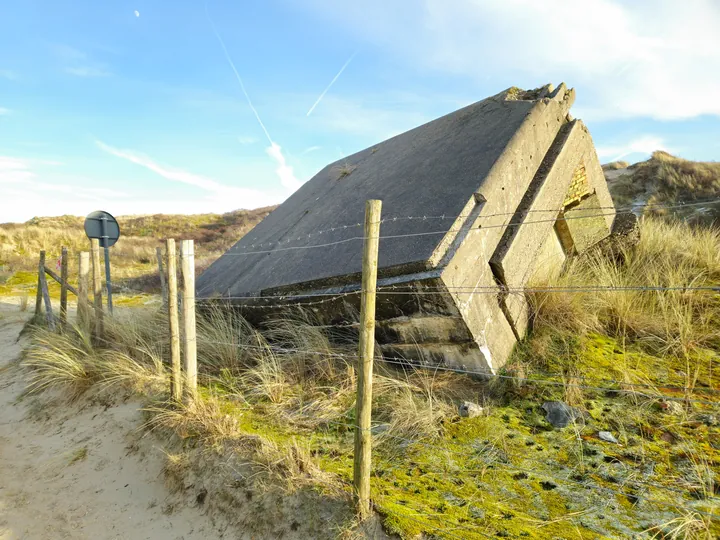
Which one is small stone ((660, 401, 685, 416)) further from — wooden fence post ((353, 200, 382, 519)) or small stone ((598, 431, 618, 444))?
wooden fence post ((353, 200, 382, 519))

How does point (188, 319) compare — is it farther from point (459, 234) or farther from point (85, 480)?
point (459, 234)

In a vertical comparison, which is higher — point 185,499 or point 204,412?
point 204,412

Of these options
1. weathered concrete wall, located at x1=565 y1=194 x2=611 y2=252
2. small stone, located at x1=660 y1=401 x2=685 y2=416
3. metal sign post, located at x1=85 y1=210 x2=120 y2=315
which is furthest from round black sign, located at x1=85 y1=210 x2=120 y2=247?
small stone, located at x1=660 y1=401 x2=685 y2=416

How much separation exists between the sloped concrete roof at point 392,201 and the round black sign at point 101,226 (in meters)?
1.60

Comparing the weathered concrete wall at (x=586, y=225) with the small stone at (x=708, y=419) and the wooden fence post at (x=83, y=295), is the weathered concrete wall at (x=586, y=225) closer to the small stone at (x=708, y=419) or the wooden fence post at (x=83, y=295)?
the small stone at (x=708, y=419)

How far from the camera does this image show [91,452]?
406cm

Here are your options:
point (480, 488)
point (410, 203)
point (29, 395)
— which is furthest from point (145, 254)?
point (480, 488)

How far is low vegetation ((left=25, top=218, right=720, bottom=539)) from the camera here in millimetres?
2346

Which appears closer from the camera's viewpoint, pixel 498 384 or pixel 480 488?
pixel 480 488

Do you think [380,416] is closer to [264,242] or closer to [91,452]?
[91,452]

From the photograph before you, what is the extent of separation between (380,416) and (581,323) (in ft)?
6.93

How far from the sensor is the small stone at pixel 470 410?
323 cm

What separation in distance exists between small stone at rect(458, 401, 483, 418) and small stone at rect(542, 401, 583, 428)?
47cm

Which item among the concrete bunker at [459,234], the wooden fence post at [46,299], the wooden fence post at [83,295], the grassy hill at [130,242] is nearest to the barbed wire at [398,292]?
the concrete bunker at [459,234]
